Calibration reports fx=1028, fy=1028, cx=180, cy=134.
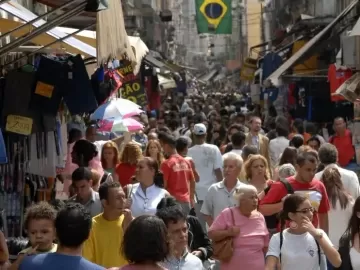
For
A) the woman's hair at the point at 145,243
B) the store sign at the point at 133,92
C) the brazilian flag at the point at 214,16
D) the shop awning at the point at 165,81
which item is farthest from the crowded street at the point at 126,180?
the shop awning at the point at 165,81

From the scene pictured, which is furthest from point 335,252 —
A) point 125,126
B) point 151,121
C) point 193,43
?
point 193,43

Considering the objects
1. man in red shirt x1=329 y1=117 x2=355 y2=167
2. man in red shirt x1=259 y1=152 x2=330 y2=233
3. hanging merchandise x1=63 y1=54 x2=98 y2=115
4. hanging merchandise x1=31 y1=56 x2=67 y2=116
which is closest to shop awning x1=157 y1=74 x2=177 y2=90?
man in red shirt x1=329 y1=117 x2=355 y2=167

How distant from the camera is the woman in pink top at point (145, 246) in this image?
4898 mm

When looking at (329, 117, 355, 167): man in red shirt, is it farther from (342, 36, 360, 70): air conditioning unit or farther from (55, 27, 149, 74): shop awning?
(55, 27, 149, 74): shop awning

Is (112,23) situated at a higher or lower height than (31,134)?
higher

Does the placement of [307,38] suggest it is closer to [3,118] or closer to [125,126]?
[125,126]

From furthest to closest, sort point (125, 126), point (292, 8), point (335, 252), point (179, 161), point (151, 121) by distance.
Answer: point (292, 8)
point (151, 121)
point (125, 126)
point (179, 161)
point (335, 252)

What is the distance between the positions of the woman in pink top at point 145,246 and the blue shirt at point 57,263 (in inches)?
17.9

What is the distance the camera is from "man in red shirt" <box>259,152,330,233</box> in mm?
9133

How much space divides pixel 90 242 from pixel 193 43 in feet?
430

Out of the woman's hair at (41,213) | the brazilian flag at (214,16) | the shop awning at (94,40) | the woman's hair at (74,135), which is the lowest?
the woman's hair at (74,135)

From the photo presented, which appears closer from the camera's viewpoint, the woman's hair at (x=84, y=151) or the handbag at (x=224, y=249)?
the handbag at (x=224, y=249)

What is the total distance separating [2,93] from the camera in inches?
377

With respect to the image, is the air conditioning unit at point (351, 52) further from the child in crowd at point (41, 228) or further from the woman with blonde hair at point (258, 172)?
the child in crowd at point (41, 228)
